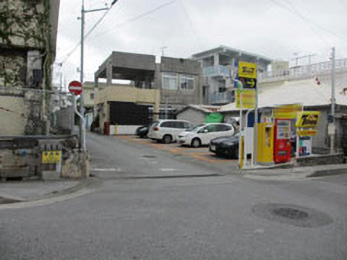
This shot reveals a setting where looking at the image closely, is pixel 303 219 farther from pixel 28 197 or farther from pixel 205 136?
pixel 205 136

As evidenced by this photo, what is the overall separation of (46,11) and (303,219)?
10.1m

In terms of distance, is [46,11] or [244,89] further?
[244,89]

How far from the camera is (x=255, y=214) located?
17.1 ft

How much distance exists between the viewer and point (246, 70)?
34.1ft

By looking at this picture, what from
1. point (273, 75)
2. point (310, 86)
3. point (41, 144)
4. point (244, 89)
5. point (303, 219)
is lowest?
point (303, 219)

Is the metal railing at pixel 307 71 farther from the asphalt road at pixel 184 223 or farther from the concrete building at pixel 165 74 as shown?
the asphalt road at pixel 184 223

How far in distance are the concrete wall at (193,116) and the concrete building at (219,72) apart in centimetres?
570

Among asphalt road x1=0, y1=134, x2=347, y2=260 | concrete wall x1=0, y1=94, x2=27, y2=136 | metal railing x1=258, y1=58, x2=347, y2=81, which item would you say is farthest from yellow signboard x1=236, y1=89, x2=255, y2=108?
metal railing x1=258, y1=58, x2=347, y2=81

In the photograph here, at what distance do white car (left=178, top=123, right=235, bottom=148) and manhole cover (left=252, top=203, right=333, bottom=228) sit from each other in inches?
449

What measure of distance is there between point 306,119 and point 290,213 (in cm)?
752

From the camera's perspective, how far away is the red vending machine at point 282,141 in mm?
10812

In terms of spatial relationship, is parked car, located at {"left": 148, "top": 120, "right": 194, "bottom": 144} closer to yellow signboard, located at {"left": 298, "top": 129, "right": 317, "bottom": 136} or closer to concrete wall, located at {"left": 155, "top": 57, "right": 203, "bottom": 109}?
yellow signboard, located at {"left": 298, "top": 129, "right": 317, "bottom": 136}

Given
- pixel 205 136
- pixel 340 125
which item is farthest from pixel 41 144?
pixel 340 125

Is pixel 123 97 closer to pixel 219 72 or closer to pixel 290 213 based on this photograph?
pixel 219 72
